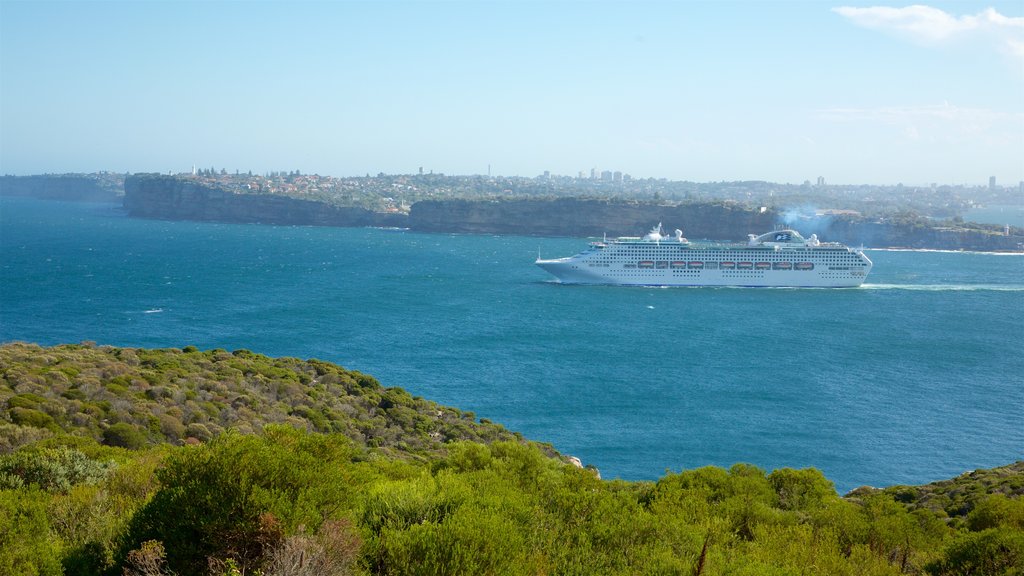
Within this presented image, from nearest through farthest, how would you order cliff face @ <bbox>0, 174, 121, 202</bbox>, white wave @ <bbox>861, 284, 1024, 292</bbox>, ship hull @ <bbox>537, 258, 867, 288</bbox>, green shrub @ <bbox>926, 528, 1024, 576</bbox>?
green shrub @ <bbox>926, 528, 1024, 576</bbox>, white wave @ <bbox>861, 284, 1024, 292</bbox>, ship hull @ <bbox>537, 258, 867, 288</bbox>, cliff face @ <bbox>0, 174, 121, 202</bbox>

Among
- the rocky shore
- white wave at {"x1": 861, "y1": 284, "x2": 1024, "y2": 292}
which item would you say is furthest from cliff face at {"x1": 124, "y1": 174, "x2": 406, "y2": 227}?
white wave at {"x1": 861, "y1": 284, "x2": 1024, "y2": 292}

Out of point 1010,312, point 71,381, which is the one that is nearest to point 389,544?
point 71,381

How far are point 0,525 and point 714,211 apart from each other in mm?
81865

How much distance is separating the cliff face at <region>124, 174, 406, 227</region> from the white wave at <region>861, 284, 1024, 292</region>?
54381mm

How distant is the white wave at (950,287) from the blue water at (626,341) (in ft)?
0.58

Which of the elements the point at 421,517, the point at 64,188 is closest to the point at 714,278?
the point at 421,517

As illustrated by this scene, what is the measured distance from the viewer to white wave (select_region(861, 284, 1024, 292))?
49.4 m

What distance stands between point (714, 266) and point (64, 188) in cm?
12553

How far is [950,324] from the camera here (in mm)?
38375

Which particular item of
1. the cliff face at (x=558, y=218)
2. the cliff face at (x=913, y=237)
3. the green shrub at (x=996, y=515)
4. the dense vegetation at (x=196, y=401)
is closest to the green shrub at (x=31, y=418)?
the dense vegetation at (x=196, y=401)

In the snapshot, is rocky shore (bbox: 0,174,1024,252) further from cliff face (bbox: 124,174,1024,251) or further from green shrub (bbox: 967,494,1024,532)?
green shrub (bbox: 967,494,1024,532)

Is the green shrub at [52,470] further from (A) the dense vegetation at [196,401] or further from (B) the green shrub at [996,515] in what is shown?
(B) the green shrub at [996,515]

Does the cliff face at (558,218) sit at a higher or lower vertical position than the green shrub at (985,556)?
higher

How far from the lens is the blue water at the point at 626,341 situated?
21909mm
